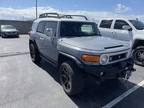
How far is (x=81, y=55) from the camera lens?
412cm

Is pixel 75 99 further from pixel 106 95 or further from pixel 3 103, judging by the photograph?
pixel 3 103

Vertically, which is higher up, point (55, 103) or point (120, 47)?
point (120, 47)

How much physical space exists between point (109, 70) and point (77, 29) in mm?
1893

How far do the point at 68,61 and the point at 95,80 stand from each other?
86 centimetres

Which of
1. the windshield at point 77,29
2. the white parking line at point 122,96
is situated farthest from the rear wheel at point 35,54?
the white parking line at point 122,96

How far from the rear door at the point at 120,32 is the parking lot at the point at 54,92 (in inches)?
84.7

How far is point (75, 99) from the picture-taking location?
4496mm

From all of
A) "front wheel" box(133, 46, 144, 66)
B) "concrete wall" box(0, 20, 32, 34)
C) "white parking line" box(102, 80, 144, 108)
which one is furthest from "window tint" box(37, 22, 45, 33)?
"concrete wall" box(0, 20, 32, 34)

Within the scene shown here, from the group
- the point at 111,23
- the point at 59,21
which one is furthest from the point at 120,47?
the point at 111,23

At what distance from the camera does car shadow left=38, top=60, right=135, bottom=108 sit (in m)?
4.31

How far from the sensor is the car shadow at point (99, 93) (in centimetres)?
431

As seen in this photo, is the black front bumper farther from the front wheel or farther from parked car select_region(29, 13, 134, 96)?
the front wheel

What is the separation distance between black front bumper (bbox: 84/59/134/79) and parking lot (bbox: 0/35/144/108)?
26.2 inches

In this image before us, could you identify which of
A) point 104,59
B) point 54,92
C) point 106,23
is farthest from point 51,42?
point 106,23
